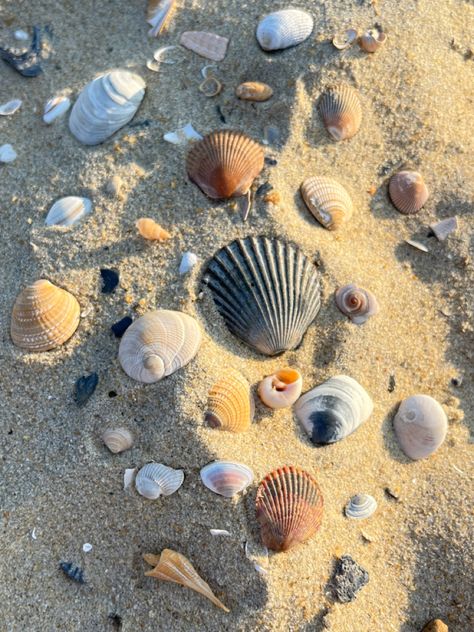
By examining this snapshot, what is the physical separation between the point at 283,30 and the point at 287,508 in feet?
8.84

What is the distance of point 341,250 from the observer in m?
3.11

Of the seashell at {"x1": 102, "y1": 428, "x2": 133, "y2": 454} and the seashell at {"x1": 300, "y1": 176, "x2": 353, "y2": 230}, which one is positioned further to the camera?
the seashell at {"x1": 300, "y1": 176, "x2": 353, "y2": 230}

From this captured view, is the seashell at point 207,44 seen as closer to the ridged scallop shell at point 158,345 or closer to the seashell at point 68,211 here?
the seashell at point 68,211

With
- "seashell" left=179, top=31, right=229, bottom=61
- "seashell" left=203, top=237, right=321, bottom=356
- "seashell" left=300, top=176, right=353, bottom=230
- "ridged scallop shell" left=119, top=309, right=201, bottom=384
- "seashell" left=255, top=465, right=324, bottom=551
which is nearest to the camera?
"seashell" left=255, top=465, right=324, bottom=551

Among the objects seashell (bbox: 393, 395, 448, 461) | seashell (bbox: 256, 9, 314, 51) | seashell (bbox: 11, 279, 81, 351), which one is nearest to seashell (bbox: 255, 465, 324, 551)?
seashell (bbox: 393, 395, 448, 461)

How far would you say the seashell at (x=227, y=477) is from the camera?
2605 mm

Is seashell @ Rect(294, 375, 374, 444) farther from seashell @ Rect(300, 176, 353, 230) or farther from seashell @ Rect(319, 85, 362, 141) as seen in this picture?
seashell @ Rect(319, 85, 362, 141)

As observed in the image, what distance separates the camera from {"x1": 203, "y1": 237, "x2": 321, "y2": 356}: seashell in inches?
111

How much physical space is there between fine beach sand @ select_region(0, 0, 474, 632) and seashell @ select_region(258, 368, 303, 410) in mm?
81

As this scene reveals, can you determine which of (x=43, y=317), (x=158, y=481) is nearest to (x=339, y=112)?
(x=43, y=317)

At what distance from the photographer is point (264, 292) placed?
2852 millimetres

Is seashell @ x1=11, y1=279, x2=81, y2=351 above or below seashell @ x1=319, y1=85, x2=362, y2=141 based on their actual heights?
below

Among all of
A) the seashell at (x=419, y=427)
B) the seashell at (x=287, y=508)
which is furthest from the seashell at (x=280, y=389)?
the seashell at (x=419, y=427)

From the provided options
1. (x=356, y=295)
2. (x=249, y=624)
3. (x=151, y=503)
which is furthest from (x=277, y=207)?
(x=249, y=624)
